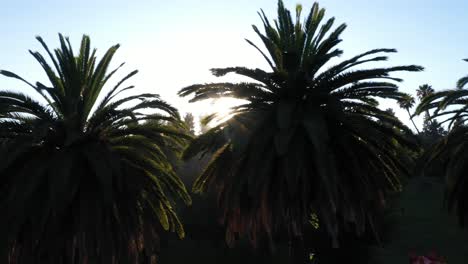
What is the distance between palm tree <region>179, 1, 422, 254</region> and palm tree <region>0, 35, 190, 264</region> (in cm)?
213

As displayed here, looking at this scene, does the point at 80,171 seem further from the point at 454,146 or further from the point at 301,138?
the point at 454,146

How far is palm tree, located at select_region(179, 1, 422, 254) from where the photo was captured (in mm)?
16641

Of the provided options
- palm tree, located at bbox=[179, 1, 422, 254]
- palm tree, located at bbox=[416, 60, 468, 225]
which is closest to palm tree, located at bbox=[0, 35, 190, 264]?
palm tree, located at bbox=[179, 1, 422, 254]

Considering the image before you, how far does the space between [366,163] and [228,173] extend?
4943 millimetres

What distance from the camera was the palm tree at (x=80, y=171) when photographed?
53.7 feet

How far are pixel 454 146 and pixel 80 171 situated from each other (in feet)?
51.7

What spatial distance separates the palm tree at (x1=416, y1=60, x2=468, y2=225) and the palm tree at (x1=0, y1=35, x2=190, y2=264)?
37.8 feet

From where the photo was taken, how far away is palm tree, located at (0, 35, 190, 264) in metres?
16.4

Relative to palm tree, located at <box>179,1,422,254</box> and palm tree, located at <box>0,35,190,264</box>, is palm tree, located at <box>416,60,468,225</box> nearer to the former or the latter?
palm tree, located at <box>179,1,422,254</box>

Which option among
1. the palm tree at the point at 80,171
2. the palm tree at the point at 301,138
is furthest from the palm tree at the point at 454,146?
the palm tree at the point at 80,171

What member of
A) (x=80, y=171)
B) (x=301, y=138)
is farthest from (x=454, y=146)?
(x=80, y=171)

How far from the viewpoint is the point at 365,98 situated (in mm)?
18469

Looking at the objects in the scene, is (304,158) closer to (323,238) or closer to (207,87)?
(207,87)

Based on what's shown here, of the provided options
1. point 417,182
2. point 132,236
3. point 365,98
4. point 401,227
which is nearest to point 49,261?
point 132,236
